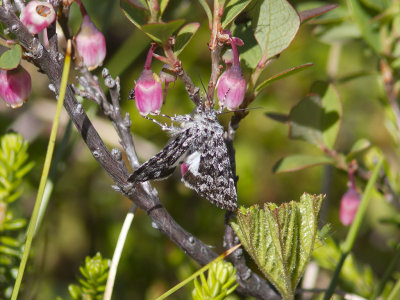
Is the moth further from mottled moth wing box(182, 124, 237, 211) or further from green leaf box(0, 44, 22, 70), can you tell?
green leaf box(0, 44, 22, 70)

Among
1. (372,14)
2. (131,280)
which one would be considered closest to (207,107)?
(372,14)

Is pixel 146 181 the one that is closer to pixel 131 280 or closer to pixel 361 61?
pixel 131 280

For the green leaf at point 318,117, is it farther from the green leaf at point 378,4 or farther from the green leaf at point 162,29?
the green leaf at point 162,29

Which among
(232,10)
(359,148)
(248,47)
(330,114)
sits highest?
(232,10)

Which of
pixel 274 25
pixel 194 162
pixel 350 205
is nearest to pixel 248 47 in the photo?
pixel 274 25

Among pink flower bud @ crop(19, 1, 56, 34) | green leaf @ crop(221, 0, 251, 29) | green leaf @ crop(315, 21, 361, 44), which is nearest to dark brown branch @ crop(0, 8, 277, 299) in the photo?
pink flower bud @ crop(19, 1, 56, 34)

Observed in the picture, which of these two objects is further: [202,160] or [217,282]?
[202,160]

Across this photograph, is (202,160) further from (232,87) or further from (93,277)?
(93,277)
